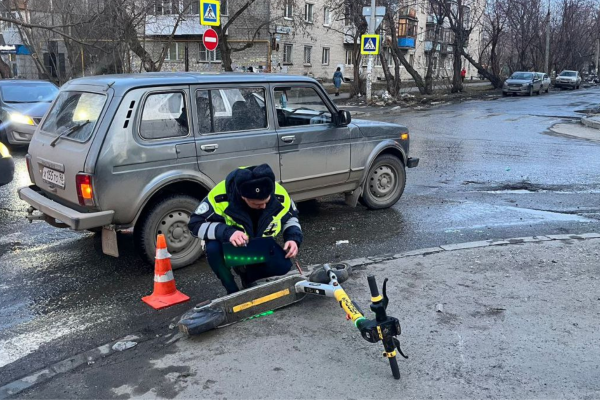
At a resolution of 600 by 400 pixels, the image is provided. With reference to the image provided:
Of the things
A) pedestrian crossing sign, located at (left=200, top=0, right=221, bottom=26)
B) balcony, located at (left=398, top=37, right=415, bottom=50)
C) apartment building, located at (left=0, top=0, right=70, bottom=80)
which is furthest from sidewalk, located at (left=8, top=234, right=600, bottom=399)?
balcony, located at (left=398, top=37, right=415, bottom=50)

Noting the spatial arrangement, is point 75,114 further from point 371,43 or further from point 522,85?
point 522,85

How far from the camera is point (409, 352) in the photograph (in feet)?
12.2

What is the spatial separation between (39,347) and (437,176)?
786cm

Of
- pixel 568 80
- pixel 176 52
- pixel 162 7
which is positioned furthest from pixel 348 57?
pixel 162 7

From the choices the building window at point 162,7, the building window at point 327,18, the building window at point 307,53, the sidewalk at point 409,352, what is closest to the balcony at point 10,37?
the building window at point 162,7

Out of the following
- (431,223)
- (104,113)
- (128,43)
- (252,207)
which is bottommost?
(431,223)

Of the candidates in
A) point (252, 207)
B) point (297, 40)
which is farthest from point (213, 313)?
point (297, 40)

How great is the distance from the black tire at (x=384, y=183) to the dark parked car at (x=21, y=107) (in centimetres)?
787

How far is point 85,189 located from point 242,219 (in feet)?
5.50

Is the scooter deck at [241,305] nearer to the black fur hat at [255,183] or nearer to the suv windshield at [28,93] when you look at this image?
the black fur hat at [255,183]

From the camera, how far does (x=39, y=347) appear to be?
3939 millimetres

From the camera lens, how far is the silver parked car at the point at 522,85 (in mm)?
36969

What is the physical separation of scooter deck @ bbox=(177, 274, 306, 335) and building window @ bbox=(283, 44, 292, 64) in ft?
132

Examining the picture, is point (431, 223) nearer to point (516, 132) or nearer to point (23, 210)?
point (23, 210)
